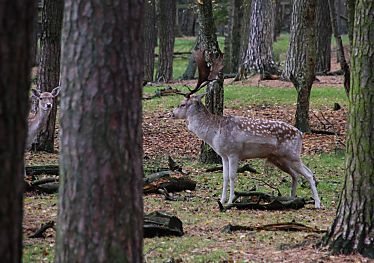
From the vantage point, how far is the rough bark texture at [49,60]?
15523 millimetres

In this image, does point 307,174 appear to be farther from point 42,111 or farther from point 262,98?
point 262,98

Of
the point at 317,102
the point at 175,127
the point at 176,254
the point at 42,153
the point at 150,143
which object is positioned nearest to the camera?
the point at 176,254

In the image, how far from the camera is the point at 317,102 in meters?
21.1

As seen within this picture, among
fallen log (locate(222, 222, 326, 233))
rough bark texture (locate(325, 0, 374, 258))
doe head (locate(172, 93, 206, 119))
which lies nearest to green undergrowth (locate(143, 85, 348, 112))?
doe head (locate(172, 93, 206, 119))

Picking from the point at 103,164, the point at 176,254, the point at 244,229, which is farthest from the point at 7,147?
the point at 244,229

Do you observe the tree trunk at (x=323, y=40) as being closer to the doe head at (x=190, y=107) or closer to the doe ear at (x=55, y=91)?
the doe ear at (x=55, y=91)

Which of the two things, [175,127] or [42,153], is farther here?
[175,127]

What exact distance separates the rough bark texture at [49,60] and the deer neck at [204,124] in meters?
4.57

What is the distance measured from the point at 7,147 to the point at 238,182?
30.4ft

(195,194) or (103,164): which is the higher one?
(103,164)

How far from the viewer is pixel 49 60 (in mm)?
15641

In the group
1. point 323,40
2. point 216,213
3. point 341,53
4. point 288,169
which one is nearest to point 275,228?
point 216,213

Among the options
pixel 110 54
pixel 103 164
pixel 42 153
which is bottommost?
pixel 42 153

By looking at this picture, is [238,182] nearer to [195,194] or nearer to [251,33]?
[195,194]
